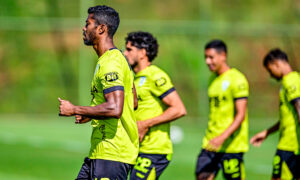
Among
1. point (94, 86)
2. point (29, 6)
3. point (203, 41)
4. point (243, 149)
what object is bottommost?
point (243, 149)

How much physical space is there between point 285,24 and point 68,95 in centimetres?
947

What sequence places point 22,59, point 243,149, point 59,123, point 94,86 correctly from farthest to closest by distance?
point 22,59, point 59,123, point 243,149, point 94,86

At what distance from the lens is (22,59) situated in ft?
78.5

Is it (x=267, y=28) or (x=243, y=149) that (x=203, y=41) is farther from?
(x=243, y=149)

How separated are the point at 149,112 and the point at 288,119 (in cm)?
218

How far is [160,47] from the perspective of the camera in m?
24.4

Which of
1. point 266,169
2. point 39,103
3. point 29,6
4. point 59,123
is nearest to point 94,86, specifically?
point 266,169

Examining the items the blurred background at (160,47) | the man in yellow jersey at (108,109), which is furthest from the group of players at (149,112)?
the blurred background at (160,47)

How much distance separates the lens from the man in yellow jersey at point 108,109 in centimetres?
521

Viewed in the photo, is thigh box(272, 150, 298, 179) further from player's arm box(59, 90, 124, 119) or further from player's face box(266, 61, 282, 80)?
player's arm box(59, 90, 124, 119)

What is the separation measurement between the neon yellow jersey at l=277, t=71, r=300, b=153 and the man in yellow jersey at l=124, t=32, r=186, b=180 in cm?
180

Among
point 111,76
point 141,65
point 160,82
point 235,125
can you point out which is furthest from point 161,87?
point 111,76

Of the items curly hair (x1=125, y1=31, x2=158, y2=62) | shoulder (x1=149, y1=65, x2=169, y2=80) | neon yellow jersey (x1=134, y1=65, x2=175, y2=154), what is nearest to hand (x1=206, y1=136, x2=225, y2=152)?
neon yellow jersey (x1=134, y1=65, x2=175, y2=154)

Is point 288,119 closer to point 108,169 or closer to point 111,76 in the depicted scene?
point 108,169
